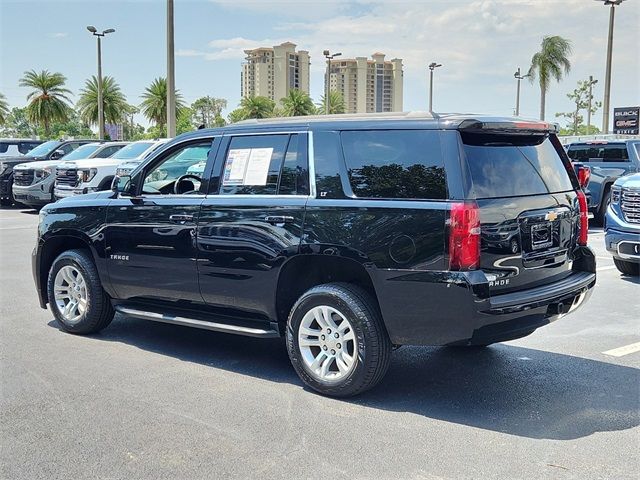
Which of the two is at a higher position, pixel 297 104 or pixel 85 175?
pixel 297 104

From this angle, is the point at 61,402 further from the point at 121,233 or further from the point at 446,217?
the point at 446,217

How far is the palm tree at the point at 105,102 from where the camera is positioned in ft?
187

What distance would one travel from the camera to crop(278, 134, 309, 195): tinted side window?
496 cm

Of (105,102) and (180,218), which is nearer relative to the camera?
(180,218)

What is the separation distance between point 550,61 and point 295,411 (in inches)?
1644

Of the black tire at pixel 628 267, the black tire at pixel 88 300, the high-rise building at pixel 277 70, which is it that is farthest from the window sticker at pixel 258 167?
the high-rise building at pixel 277 70

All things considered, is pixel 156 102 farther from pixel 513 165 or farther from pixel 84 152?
pixel 513 165

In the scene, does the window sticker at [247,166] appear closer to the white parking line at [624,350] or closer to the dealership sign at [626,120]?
the white parking line at [624,350]

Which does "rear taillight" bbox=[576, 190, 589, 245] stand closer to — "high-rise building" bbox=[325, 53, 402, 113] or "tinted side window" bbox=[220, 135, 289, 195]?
"tinted side window" bbox=[220, 135, 289, 195]

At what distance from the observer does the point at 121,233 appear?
591cm

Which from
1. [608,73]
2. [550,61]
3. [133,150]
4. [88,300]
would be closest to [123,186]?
[88,300]

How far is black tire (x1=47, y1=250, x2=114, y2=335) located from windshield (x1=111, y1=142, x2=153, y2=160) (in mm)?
11951

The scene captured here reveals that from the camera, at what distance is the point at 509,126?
4637mm

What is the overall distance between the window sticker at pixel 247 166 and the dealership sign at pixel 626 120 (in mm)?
28491
